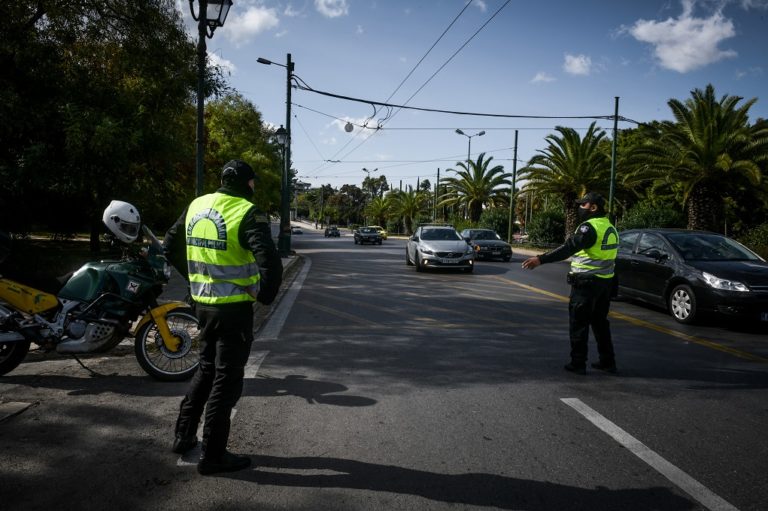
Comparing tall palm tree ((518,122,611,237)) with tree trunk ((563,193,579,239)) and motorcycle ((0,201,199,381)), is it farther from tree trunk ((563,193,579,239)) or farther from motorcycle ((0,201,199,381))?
motorcycle ((0,201,199,381))

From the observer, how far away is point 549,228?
36906mm

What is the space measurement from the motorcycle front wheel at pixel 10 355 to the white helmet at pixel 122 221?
1296mm

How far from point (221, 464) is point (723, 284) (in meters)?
7.45

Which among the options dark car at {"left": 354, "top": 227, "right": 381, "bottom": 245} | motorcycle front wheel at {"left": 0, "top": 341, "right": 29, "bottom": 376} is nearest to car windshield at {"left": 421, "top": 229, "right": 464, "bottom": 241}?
motorcycle front wheel at {"left": 0, "top": 341, "right": 29, "bottom": 376}

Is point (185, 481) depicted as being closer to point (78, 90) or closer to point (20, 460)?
point (20, 460)

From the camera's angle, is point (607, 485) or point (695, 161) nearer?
point (607, 485)

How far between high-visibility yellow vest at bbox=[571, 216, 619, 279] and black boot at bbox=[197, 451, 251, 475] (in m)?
3.78

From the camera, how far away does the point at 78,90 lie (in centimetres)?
1107

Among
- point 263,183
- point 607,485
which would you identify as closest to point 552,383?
point 607,485

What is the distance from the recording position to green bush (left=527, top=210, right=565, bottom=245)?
37.0 metres

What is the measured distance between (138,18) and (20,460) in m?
11.3

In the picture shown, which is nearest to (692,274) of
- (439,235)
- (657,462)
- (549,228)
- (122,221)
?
(657,462)

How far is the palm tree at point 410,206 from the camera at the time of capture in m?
78.1

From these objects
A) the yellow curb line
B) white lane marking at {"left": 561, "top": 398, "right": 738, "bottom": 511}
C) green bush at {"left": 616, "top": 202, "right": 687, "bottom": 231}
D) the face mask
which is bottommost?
white lane marking at {"left": 561, "top": 398, "right": 738, "bottom": 511}
